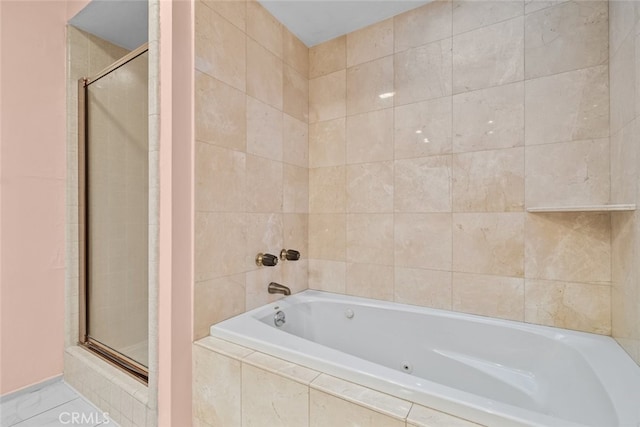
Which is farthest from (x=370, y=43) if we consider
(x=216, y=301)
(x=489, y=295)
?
(x=216, y=301)

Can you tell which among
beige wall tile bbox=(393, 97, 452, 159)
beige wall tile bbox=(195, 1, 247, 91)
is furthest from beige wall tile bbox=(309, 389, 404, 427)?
beige wall tile bbox=(195, 1, 247, 91)

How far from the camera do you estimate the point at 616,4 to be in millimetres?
1179

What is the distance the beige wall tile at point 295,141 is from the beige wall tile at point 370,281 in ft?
2.74

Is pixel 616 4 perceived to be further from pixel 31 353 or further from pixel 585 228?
pixel 31 353

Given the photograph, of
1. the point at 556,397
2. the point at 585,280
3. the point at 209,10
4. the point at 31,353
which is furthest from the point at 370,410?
the point at 31,353

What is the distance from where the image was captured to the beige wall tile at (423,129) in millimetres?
1617

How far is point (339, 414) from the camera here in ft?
2.87

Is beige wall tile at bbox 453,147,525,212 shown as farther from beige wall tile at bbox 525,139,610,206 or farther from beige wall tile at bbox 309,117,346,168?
beige wall tile at bbox 309,117,346,168

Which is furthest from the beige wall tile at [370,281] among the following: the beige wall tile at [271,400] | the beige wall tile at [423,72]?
the beige wall tile at [423,72]

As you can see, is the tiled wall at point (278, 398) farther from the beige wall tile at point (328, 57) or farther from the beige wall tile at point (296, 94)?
the beige wall tile at point (328, 57)

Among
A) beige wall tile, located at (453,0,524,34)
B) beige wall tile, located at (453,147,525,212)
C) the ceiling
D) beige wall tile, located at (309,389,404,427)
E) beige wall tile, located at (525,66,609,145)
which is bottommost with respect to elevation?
beige wall tile, located at (309,389,404,427)

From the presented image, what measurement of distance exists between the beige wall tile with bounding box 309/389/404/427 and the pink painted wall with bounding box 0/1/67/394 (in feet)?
5.95

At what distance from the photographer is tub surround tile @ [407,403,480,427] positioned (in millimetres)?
758

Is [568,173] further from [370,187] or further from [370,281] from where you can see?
[370,281]
